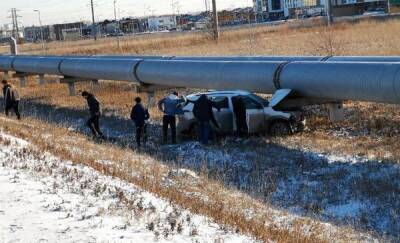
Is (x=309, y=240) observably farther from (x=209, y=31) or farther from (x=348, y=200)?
(x=209, y=31)

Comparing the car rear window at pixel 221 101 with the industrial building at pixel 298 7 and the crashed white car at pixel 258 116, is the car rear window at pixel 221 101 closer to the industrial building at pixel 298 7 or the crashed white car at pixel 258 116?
the crashed white car at pixel 258 116

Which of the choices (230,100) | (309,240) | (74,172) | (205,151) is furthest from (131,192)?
(230,100)

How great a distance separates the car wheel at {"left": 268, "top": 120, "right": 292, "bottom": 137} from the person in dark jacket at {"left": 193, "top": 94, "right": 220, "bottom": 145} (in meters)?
1.55

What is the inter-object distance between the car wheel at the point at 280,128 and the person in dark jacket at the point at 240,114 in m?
0.67

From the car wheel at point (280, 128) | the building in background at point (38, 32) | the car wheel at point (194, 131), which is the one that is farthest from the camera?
the building in background at point (38, 32)

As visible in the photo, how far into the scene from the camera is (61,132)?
1758cm

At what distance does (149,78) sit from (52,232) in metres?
15.5

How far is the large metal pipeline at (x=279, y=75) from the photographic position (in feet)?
42.3

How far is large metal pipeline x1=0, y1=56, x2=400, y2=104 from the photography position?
12898 millimetres

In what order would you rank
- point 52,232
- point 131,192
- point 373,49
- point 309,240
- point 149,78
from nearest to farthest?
point 52,232, point 309,240, point 131,192, point 149,78, point 373,49

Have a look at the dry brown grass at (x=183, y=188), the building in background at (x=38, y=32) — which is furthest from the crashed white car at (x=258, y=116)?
the building in background at (x=38, y=32)

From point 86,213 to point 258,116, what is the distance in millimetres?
8789

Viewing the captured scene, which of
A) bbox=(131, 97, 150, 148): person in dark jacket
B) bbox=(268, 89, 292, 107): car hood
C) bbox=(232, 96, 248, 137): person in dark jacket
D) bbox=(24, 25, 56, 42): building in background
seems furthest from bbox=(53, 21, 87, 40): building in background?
bbox=(268, 89, 292, 107): car hood

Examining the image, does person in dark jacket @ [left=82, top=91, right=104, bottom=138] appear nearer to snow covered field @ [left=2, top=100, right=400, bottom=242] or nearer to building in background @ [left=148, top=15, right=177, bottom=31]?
snow covered field @ [left=2, top=100, right=400, bottom=242]
